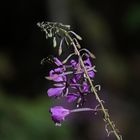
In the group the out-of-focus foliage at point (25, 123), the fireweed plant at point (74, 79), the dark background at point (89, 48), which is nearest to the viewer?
the fireweed plant at point (74, 79)

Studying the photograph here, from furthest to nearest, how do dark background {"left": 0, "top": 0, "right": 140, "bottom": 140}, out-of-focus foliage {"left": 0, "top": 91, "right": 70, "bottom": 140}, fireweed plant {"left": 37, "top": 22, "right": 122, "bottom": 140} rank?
dark background {"left": 0, "top": 0, "right": 140, "bottom": 140}
out-of-focus foliage {"left": 0, "top": 91, "right": 70, "bottom": 140}
fireweed plant {"left": 37, "top": 22, "right": 122, "bottom": 140}

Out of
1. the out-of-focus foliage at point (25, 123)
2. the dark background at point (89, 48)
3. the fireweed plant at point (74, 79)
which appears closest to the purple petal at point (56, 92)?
the fireweed plant at point (74, 79)

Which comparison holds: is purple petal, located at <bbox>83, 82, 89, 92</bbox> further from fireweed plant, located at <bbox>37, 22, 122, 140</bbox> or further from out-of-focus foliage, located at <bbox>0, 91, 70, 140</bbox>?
out-of-focus foliage, located at <bbox>0, 91, 70, 140</bbox>

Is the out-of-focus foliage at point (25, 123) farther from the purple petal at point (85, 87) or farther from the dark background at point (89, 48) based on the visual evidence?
the purple petal at point (85, 87)

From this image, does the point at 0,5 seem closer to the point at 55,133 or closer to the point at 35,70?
the point at 35,70

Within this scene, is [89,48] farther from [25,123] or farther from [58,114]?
[58,114]

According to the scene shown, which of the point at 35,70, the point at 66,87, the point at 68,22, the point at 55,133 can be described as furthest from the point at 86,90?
the point at 35,70

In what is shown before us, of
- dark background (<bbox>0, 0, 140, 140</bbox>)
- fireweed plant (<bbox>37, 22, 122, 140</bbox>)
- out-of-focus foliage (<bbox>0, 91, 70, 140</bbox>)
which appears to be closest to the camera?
fireweed plant (<bbox>37, 22, 122, 140</bbox>)

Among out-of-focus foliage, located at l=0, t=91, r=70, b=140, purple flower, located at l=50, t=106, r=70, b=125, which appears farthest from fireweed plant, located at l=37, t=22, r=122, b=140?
out-of-focus foliage, located at l=0, t=91, r=70, b=140
